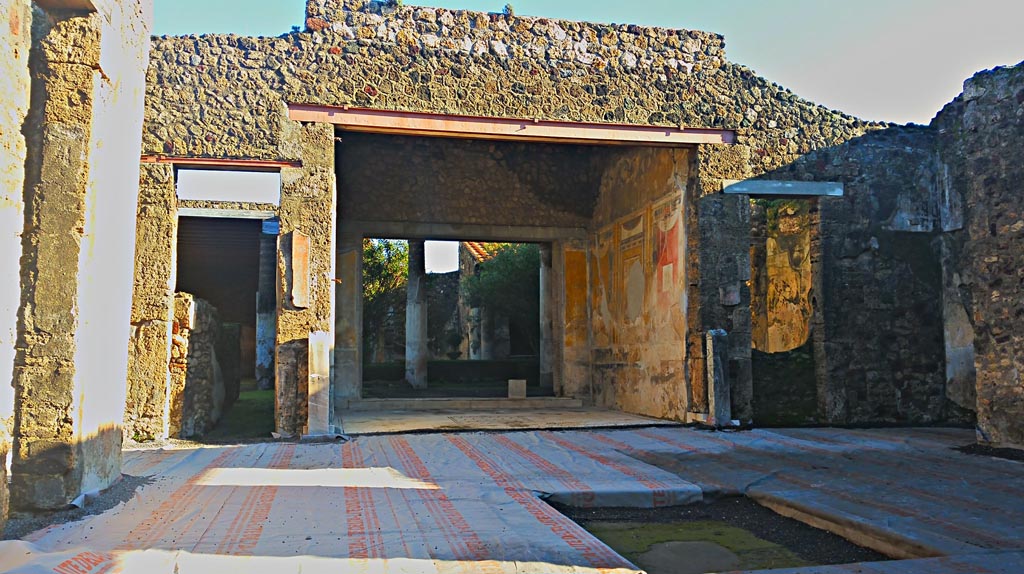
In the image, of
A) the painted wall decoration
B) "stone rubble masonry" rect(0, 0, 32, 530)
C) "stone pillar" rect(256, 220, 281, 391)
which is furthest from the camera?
"stone pillar" rect(256, 220, 281, 391)

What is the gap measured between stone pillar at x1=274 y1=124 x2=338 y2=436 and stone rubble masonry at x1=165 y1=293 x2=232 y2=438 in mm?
992

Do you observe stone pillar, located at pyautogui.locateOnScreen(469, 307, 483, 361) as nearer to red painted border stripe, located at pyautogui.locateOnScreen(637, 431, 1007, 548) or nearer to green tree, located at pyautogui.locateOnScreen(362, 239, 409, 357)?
green tree, located at pyautogui.locateOnScreen(362, 239, 409, 357)

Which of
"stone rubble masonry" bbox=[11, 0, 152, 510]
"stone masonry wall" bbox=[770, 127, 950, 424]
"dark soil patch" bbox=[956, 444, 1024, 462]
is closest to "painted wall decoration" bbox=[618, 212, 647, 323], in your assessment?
"stone masonry wall" bbox=[770, 127, 950, 424]

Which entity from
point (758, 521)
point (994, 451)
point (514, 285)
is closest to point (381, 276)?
point (514, 285)

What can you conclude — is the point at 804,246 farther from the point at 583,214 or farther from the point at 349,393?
the point at 349,393

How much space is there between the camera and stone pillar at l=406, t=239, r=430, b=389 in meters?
17.7

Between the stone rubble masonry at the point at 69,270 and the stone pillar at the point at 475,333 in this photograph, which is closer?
the stone rubble masonry at the point at 69,270

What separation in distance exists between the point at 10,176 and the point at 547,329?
1008cm

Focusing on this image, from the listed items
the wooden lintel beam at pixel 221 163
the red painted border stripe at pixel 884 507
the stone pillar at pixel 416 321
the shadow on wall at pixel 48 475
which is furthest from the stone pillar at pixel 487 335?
the shadow on wall at pixel 48 475

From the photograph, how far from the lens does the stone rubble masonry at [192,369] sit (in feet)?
26.4

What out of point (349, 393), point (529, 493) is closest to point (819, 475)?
point (529, 493)

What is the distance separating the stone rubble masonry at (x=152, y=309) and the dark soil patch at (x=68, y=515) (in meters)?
2.81

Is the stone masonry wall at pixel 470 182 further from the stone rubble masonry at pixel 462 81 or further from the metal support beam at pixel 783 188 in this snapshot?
the metal support beam at pixel 783 188

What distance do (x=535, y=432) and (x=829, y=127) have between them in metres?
5.23
